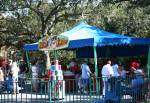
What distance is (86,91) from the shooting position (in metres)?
16.1

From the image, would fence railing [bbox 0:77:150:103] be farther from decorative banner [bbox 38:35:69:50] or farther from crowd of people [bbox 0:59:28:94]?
decorative banner [bbox 38:35:69:50]

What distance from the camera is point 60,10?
35.8 meters

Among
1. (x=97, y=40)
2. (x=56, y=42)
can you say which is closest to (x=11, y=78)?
(x=56, y=42)

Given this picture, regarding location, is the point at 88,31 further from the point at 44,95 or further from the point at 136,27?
the point at 136,27

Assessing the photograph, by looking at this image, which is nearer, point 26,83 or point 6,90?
point 26,83

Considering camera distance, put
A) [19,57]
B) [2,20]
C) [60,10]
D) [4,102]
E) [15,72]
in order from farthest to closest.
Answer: [19,57] < [2,20] < [60,10] < [15,72] < [4,102]

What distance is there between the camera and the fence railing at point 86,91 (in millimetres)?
14562

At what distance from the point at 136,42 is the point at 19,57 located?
28532 mm

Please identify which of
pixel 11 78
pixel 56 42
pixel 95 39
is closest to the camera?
pixel 95 39

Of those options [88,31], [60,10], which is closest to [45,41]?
[88,31]

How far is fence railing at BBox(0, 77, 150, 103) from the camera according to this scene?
14562 millimetres

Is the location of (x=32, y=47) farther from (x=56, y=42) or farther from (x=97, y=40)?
(x=97, y=40)

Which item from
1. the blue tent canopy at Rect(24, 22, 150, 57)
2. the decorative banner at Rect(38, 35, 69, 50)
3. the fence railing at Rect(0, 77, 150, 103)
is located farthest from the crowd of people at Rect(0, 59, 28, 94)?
the decorative banner at Rect(38, 35, 69, 50)

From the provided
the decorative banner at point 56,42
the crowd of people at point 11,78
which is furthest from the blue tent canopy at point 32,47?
the decorative banner at point 56,42
